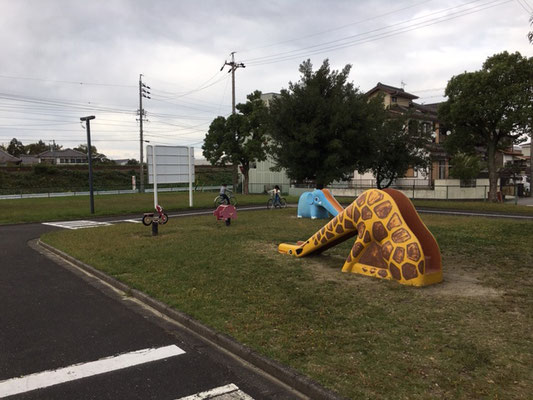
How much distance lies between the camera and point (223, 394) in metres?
3.70

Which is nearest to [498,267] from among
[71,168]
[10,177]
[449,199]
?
[449,199]

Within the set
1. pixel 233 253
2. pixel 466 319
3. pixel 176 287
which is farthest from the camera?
pixel 233 253

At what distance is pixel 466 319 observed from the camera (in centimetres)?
519

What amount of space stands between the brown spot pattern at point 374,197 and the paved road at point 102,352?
4.61 m

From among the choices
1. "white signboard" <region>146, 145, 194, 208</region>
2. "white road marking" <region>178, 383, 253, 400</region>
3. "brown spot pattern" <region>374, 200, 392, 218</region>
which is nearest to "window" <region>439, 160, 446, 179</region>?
"white signboard" <region>146, 145, 194, 208</region>

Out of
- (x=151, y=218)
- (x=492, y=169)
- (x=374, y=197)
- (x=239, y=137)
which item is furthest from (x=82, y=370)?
(x=239, y=137)

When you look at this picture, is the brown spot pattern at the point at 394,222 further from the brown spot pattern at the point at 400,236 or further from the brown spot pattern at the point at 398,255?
the brown spot pattern at the point at 398,255

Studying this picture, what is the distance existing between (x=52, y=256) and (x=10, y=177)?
48.1 m

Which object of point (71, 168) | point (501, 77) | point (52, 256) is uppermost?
point (501, 77)

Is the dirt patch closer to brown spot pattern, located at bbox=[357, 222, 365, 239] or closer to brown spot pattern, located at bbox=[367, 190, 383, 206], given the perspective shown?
brown spot pattern, located at bbox=[357, 222, 365, 239]

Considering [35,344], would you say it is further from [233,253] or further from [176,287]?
[233,253]

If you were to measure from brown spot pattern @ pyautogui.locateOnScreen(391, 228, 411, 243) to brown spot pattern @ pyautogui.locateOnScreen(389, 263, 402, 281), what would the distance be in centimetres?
49

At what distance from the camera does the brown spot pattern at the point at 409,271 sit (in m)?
6.83

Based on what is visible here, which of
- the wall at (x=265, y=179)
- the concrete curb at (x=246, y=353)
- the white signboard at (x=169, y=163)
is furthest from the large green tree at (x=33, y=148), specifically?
the concrete curb at (x=246, y=353)
